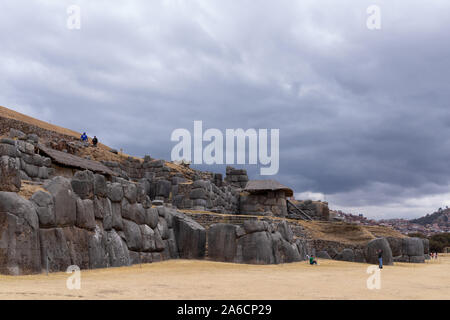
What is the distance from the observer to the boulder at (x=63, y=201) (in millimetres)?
13383

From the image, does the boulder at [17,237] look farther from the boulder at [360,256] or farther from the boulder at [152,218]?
the boulder at [360,256]

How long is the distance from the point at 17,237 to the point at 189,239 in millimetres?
9976

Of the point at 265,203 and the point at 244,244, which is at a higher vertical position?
the point at 265,203

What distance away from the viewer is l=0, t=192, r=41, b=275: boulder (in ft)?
37.4

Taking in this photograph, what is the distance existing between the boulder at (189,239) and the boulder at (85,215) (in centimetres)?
656

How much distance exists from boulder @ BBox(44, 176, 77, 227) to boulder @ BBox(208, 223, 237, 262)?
25.7 ft

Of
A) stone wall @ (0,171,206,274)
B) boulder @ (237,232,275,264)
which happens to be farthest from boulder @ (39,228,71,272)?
boulder @ (237,232,275,264)

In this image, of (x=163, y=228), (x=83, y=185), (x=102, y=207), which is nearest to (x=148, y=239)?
(x=163, y=228)

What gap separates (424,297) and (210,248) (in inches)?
484

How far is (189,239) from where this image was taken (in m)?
20.8

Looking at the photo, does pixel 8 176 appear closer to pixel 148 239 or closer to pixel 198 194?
pixel 148 239

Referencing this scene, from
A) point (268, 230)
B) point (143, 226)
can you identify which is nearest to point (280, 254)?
point (268, 230)

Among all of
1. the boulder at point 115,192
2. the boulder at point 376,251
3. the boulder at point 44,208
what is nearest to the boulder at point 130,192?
the boulder at point 115,192
